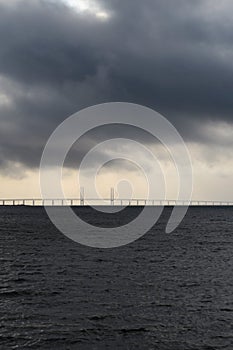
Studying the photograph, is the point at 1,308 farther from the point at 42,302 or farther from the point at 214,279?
the point at 214,279

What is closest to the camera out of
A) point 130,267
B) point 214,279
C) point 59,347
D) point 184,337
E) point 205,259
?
point 59,347

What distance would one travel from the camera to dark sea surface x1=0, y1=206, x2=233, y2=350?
31.5 meters

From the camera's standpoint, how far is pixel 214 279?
182 ft

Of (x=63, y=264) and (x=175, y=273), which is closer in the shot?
(x=175, y=273)

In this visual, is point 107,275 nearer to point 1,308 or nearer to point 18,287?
point 18,287

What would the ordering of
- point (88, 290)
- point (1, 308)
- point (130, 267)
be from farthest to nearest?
1. point (130, 267)
2. point (88, 290)
3. point (1, 308)

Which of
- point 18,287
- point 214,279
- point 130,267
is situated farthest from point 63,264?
point 214,279

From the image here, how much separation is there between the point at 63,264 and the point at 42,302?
928 inches

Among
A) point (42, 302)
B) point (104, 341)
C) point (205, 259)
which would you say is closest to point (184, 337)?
point (104, 341)

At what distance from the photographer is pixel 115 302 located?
4169 cm

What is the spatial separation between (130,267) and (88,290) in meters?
17.5

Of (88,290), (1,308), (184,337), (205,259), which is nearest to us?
(184,337)

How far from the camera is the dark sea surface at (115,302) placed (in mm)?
31531

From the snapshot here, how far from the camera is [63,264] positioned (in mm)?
65000
